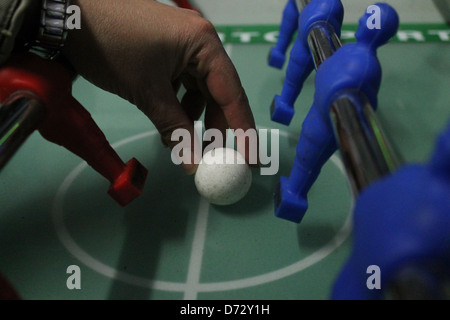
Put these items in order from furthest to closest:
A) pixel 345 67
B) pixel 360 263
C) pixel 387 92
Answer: pixel 387 92
pixel 345 67
pixel 360 263

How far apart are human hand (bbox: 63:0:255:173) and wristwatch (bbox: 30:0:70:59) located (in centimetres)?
3

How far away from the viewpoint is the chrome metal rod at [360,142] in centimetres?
31

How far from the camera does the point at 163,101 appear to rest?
578 millimetres

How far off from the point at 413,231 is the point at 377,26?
0.32 m

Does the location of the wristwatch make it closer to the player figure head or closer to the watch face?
the watch face

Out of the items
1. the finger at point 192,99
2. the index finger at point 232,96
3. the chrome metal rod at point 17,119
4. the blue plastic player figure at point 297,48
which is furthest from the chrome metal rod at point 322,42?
the chrome metal rod at point 17,119

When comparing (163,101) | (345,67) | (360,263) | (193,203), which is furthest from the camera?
(193,203)

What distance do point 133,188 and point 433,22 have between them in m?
1.17

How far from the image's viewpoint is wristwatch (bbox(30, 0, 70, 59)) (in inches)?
20.1

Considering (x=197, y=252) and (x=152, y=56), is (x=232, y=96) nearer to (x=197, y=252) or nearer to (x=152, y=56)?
(x=152, y=56)

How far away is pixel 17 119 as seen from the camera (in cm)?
45
